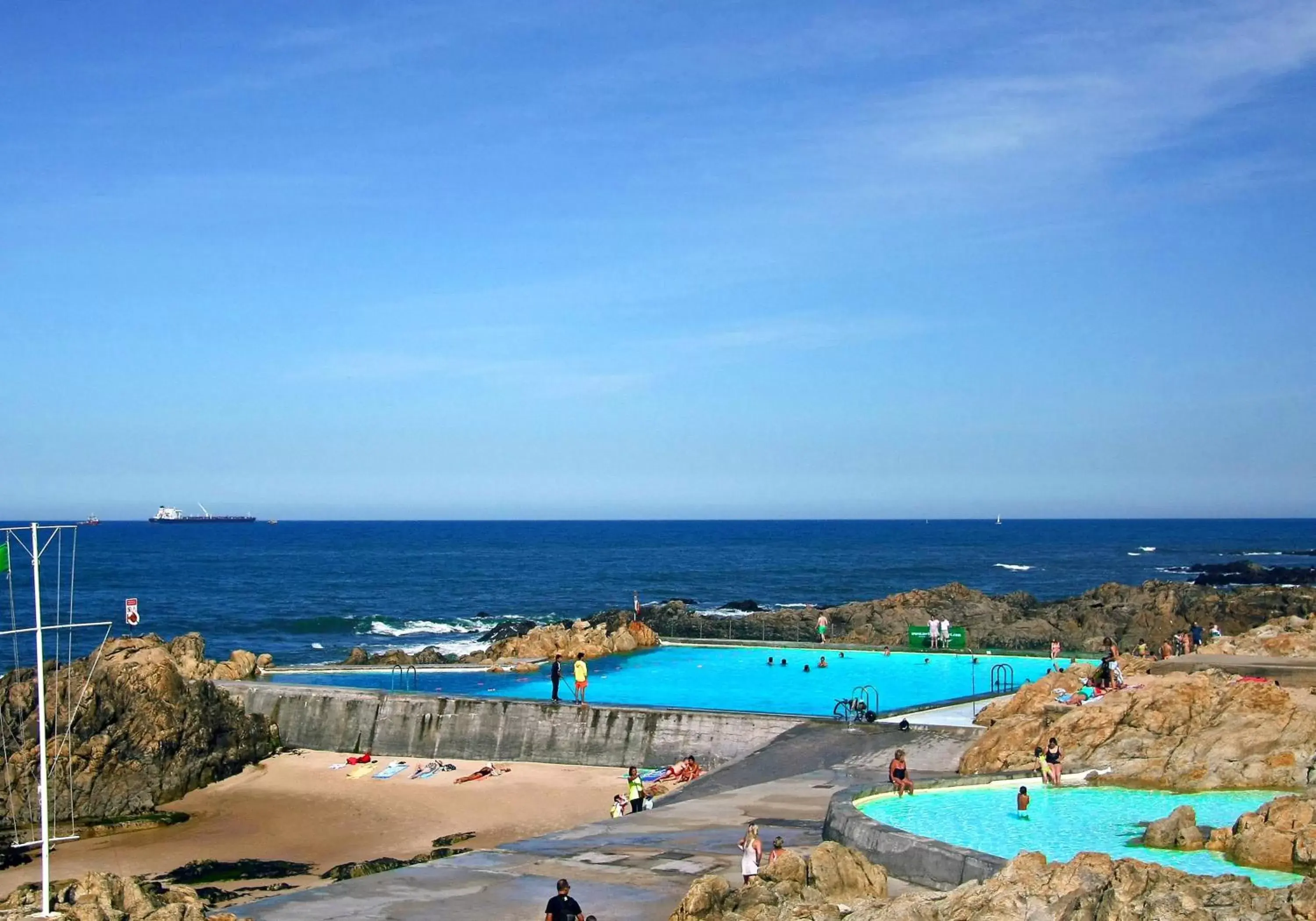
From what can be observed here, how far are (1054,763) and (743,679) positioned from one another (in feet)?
53.1

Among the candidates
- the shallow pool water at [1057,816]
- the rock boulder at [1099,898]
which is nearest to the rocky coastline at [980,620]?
the shallow pool water at [1057,816]

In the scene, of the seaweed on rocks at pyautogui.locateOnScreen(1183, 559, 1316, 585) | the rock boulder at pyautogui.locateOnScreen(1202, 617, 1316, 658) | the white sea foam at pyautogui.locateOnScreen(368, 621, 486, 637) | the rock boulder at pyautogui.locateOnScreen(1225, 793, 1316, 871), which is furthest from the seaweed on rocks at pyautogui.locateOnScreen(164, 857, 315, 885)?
the seaweed on rocks at pyautogui.locateOnScreen(1183, 559, 1316, 585)

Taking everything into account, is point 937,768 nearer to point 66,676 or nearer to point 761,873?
point 761,873

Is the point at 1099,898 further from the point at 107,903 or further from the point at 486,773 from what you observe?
the point at 486,773

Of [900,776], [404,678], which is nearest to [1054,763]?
[900,776]

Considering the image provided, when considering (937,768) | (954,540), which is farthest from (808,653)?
(954,540)

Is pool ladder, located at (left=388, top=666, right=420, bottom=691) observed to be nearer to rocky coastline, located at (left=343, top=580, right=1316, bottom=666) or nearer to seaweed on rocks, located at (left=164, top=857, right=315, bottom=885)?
rocky coastline, located at (left=343, top=580, right=1316, bottom=666)

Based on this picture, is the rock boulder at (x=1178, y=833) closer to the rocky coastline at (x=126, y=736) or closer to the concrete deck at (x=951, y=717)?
the concrete deck at (x=951, y=717)

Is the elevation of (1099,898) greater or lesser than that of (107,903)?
greater

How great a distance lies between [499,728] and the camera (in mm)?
27312

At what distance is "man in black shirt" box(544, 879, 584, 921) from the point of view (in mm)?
12453

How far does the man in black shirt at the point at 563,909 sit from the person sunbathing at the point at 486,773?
1348 centimetres

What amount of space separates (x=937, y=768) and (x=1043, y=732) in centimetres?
181

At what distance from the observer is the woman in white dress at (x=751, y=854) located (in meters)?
14.2
